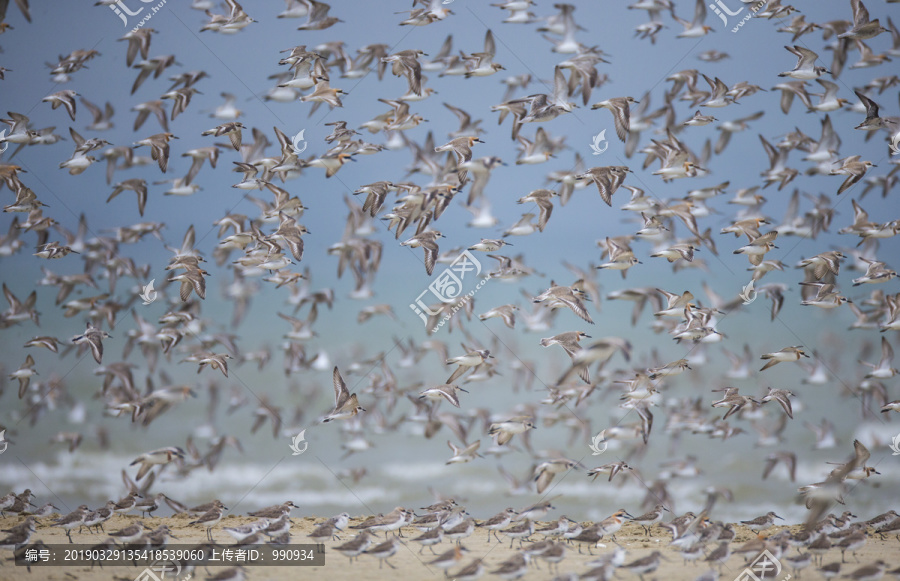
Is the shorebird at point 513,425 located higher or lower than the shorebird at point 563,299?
lower

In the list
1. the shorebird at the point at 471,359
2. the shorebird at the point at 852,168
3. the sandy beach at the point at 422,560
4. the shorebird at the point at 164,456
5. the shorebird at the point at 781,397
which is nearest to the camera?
the sandy beach at the point at 422,560

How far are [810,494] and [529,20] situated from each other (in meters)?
6.69

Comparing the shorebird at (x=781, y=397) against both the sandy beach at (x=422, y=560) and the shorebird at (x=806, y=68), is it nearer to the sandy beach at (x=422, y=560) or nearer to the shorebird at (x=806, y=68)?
the sandy beach at (x=422, y=560)

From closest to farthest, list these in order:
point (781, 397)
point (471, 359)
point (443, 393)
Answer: point (443, 393) → point (781, 397) → point (471, 359)

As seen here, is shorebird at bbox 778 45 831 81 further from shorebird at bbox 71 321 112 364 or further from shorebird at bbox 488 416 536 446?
shorebird at bbox 71 321 112 364

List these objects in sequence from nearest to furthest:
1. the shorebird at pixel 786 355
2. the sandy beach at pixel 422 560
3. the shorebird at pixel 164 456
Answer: the sandy beach at pixel 422 560 → the shorebird at pixel 164 456 → the shorebird at pixel 786 355

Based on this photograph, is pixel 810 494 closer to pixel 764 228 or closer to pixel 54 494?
pixel 764 228

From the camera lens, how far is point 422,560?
294 inches

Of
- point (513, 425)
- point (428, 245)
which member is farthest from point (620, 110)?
point (513, 425)

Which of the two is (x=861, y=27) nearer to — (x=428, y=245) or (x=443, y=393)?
(x=428, y=245)

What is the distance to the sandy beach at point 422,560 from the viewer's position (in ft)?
22.8

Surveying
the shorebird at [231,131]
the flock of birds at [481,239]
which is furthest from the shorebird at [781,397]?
the shorebird at [231,131]

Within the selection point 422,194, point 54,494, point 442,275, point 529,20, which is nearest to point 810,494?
point 442,275

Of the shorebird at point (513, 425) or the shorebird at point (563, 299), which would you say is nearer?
the shorebird at point (513, 425)
